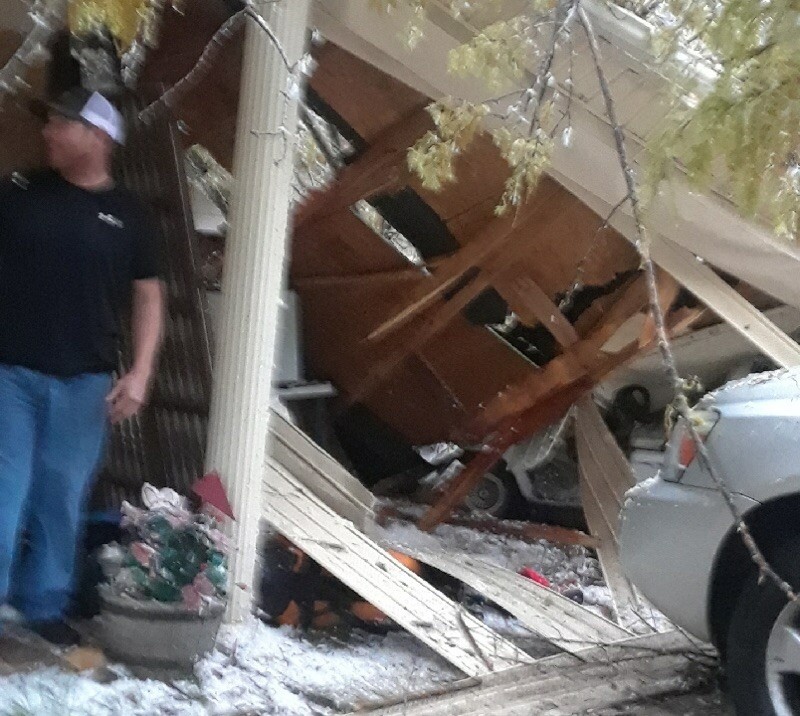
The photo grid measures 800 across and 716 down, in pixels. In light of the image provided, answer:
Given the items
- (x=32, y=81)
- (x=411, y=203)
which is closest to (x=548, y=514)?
(x=411, y=203)

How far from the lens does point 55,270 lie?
92.2 inches

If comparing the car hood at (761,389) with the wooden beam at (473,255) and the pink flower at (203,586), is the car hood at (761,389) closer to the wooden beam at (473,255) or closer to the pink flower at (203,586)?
the wooden beam at (473,255)

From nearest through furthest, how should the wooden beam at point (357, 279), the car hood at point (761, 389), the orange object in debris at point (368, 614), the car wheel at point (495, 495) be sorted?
the car hood at point (761, 389)
the orange object in debris at point (368, 614)
the wooden beam at point (357, 279)
the car wheel at point (495, 495)

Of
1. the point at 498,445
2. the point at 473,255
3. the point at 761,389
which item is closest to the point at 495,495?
the point at 498,445

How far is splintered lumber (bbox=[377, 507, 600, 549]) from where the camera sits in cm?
468

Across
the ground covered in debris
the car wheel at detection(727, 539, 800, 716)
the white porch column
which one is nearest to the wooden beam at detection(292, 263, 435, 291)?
the white porch column

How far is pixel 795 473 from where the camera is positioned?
229 centimetres

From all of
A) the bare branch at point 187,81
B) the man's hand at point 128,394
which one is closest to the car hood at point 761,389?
the man's hand at point 128,394

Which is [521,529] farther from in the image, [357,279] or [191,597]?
[191,597]

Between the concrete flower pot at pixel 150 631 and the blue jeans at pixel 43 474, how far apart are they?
0.63 feet

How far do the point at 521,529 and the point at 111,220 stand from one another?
10.8 ft

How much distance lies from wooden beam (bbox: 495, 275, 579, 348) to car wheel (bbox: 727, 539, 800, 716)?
2.02m

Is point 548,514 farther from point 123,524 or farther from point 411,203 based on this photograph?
point 123,524

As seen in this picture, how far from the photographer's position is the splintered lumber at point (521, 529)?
4.68 meters
